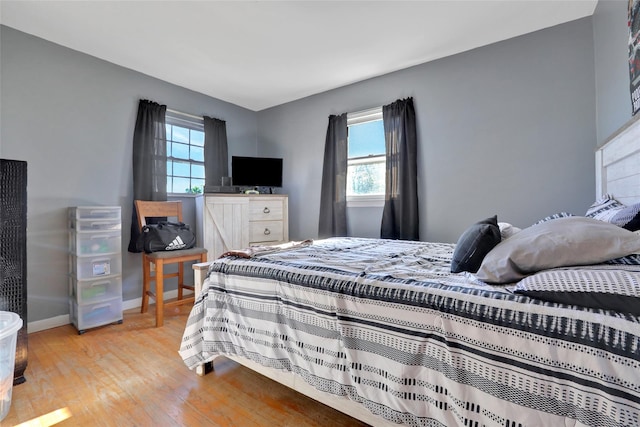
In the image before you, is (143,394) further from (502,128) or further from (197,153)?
(502,128)

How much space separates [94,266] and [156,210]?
2.41 feet

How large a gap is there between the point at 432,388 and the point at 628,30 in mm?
2269

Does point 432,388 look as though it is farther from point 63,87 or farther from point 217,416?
point 63,87

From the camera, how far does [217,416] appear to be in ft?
4.60

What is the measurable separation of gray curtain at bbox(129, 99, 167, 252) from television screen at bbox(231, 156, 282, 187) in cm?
83

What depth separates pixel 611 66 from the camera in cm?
199

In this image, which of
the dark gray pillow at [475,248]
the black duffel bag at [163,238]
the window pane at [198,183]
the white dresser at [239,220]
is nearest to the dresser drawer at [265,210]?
the white dresser at [239,220]

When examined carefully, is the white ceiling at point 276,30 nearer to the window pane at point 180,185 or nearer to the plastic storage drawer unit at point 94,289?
the window pane at point 180,185

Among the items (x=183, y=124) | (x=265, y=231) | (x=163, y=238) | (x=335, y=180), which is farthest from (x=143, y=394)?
(x=183, y=124)

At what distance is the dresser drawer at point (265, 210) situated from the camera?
3.64 m

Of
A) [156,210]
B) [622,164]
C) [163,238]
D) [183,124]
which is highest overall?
[183,124]

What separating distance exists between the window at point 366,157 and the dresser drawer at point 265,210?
953 millimetres

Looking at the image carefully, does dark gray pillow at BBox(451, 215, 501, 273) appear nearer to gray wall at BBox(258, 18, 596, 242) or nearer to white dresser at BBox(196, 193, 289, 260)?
gray wall at BBox(258, 18, 596, 242)

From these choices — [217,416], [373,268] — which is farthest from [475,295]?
[217,416]
